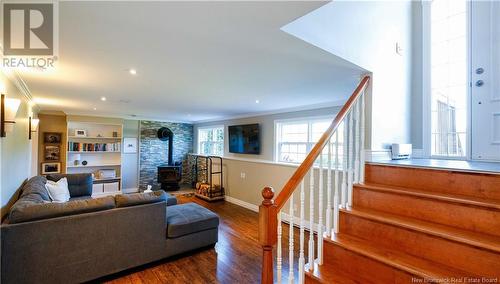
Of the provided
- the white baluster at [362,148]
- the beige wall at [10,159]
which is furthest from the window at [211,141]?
the white baluster at [362,148]

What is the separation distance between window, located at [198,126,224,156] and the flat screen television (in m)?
0.80

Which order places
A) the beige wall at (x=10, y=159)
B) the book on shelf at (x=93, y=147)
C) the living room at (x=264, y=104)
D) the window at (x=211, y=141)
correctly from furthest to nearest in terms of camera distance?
the window at (x=211, y=141) → the book on shelf at (x=93, y=147) → the beige wall at (x=10, y=159) → the living room at (x=264, y=104)

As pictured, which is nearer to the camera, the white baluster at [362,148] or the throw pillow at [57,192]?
the white baluster at [362,148]

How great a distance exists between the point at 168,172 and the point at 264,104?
4.19 meters

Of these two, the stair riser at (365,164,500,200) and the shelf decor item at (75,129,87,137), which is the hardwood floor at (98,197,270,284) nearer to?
the stair riser at (365,164,500,200)

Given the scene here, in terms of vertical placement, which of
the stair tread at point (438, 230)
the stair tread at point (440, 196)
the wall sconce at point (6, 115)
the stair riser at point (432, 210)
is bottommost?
the stair tread at point (438, 230)

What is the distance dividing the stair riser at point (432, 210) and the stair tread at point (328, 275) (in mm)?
658

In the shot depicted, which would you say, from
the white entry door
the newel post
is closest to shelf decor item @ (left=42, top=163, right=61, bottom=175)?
the newel post

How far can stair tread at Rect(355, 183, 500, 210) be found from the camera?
1.51m

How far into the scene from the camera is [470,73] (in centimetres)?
263

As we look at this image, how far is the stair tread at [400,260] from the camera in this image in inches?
52.6

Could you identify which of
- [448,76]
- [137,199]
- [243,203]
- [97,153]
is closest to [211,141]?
[243,203]

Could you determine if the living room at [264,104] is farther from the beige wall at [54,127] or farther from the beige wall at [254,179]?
the beige wall at [54,127]

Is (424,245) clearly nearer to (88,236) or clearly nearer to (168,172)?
(88,236)
